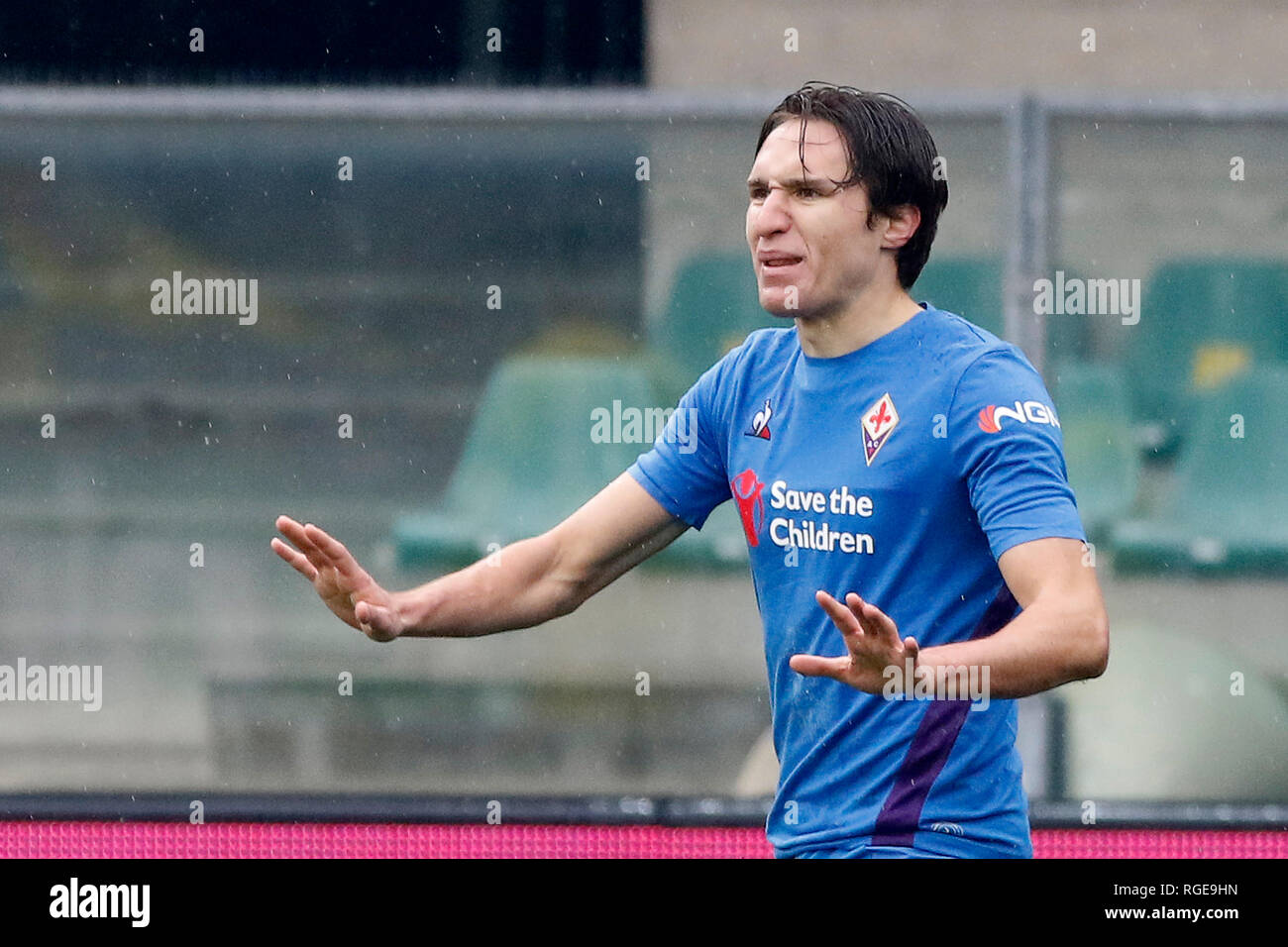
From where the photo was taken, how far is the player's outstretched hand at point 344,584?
103 inches

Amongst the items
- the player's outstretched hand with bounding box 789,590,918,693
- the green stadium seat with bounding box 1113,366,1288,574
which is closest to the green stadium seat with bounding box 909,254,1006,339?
the green stadium seat with bounding box 1113,366,1288,574

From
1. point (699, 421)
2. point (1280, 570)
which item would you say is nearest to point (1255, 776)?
point (1280, 570)

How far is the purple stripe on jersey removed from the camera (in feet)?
8.00

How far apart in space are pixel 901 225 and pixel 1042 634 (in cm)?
77

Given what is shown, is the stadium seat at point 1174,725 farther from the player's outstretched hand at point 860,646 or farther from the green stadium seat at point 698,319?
the player's outstretched hand at point 860,646

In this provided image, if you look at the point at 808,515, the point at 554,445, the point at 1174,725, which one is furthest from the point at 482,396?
the point at 808,515

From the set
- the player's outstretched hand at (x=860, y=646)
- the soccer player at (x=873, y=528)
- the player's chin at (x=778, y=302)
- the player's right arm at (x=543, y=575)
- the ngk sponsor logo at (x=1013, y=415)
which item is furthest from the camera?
the player's right arm at (x=543, y=575)

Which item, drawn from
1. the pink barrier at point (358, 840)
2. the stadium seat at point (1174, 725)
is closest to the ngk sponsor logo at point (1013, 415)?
the stadium seat at point (1174, 725)

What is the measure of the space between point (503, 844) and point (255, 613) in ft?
3.07

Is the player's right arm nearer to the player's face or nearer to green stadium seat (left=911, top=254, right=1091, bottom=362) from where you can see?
the player's face

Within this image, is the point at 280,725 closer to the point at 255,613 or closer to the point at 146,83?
the point at 255,613

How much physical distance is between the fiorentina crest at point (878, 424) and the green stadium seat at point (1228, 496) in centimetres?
237

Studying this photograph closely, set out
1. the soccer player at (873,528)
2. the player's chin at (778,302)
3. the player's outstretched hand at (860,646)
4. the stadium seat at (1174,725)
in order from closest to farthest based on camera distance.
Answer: the player's outstretched hand at (860,646), the soccer player at (873,528), the player's chin at (778,302), the stadium seat at (1174,725)

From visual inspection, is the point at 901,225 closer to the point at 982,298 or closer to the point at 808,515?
the point at 808,515
